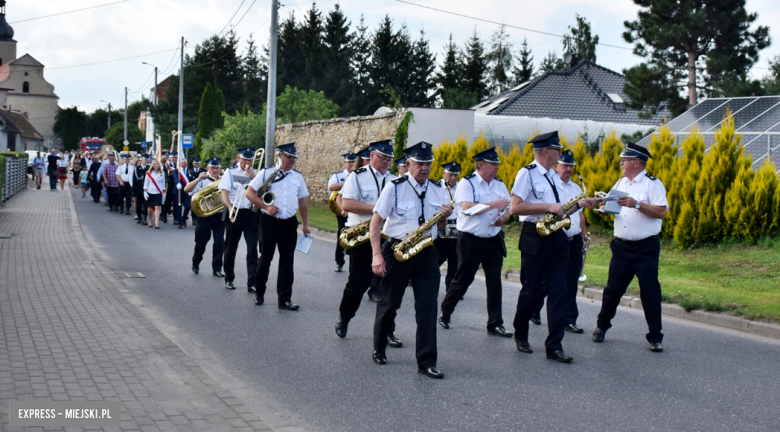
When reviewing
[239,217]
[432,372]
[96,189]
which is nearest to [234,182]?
[239,217]

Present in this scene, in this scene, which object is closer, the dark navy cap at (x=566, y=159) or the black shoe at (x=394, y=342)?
the black shoe at (x=394, y=342)

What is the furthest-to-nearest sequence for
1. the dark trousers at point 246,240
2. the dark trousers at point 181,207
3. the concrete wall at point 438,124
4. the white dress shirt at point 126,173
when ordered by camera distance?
the concrete wall at point 438,124 → the white dress shirt at point 126,173 → the dark trousers at point 181,207 → the dark trousers at point 246,240

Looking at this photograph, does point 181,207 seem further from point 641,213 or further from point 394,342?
point 641,213

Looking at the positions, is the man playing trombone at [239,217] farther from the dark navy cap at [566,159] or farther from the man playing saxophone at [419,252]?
the dark navy cap at [566,159]

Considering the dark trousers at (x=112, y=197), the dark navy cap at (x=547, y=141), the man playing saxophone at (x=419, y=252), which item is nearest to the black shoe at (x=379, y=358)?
the man playing saxophone at (x=419, y=252)

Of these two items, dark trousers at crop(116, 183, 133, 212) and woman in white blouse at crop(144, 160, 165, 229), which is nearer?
woman in white blouse at crop(144, 160, 165, 229)

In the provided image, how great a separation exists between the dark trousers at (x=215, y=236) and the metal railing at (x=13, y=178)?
15.2m

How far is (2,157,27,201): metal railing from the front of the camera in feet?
85.5

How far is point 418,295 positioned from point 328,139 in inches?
980

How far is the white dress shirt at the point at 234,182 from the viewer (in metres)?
10.8

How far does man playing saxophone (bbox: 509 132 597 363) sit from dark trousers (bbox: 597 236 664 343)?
870 mm

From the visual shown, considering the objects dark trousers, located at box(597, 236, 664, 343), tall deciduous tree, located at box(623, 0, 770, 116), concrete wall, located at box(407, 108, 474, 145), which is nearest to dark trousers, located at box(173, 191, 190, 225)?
concrete wall, located at box(407, 108, 474, 145)

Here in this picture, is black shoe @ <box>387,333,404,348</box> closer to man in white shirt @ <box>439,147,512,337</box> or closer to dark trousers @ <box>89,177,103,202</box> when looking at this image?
man in white shirt @ <box>439,147,512,337</box>

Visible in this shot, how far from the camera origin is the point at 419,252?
6324 mm
